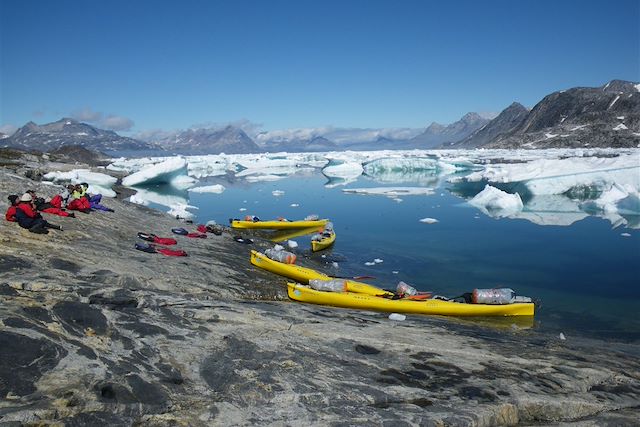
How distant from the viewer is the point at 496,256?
48.6 ft

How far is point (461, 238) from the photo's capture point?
686 inches

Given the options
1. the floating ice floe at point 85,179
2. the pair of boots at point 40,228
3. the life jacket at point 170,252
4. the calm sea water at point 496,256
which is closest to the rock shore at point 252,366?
the pair of boots at point 40,228

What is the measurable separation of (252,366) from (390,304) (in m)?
4.76

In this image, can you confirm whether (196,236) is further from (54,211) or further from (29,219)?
(29,219)

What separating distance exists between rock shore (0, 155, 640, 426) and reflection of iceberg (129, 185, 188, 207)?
20.4m

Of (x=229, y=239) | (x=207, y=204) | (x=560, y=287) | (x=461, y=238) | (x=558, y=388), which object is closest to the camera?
(x=558, y=388)

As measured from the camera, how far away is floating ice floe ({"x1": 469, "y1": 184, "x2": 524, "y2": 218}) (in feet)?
76.3

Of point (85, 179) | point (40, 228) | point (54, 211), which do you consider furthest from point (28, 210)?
point (85, 179)

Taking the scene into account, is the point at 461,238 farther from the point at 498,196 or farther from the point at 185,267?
the point at 185,267

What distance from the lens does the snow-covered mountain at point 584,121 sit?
8669cm

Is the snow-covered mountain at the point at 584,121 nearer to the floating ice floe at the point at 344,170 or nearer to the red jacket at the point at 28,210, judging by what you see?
the floating ice floe at the point at 344,170

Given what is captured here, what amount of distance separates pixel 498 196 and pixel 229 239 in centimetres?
1626

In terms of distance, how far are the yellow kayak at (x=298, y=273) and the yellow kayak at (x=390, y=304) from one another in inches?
23.3

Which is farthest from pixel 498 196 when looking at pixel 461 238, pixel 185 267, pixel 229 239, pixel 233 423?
pixel 233 423
